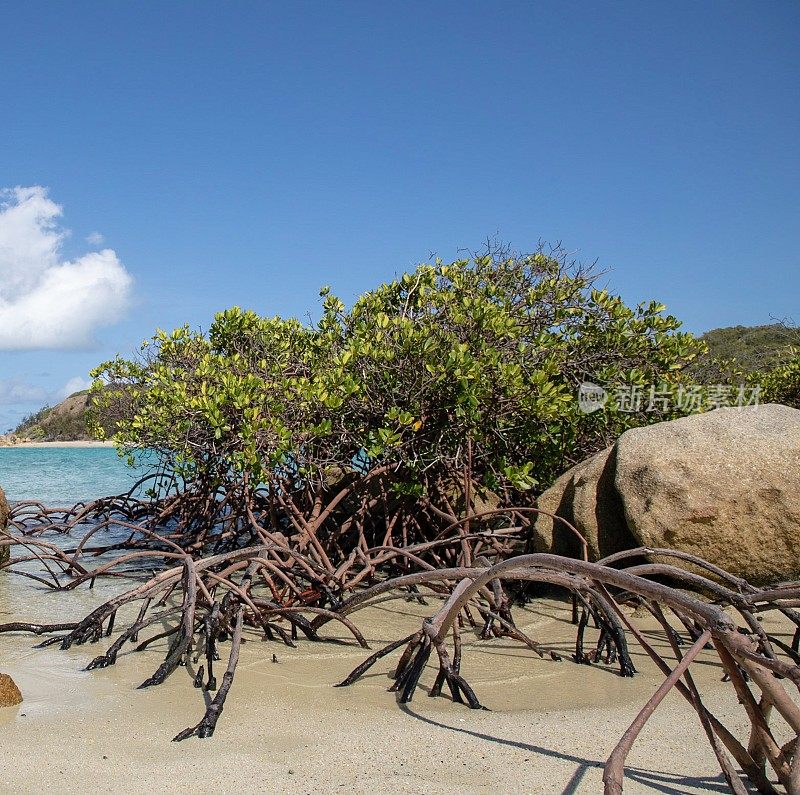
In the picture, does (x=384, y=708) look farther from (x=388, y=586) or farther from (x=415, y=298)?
(x=415, y=298)

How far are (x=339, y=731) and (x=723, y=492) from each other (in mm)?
3465

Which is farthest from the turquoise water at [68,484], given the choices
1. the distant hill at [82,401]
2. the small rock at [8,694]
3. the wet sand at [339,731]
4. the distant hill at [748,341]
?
the distant hill at [748,341]

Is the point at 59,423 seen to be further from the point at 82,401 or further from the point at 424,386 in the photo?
the point at 424,386

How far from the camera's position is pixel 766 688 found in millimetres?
1676

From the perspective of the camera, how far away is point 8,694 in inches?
131

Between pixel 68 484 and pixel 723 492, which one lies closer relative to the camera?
pixel 723 492

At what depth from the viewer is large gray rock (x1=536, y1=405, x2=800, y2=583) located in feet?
17.8

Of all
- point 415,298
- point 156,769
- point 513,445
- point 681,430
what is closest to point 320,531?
point 513,445

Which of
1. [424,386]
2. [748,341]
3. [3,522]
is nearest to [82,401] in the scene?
[748,341]

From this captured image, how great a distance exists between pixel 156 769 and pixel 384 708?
1.07 metres

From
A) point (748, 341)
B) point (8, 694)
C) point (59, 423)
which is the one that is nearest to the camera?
point (8, 694)

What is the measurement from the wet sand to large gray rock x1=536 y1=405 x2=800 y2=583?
4.36 feet

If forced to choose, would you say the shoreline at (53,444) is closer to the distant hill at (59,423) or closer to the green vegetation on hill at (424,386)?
the distant hill at (59,423)

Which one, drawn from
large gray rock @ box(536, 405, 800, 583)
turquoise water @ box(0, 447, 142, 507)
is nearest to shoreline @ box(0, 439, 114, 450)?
turquoise water @ box(0, 447, 142, 507)
